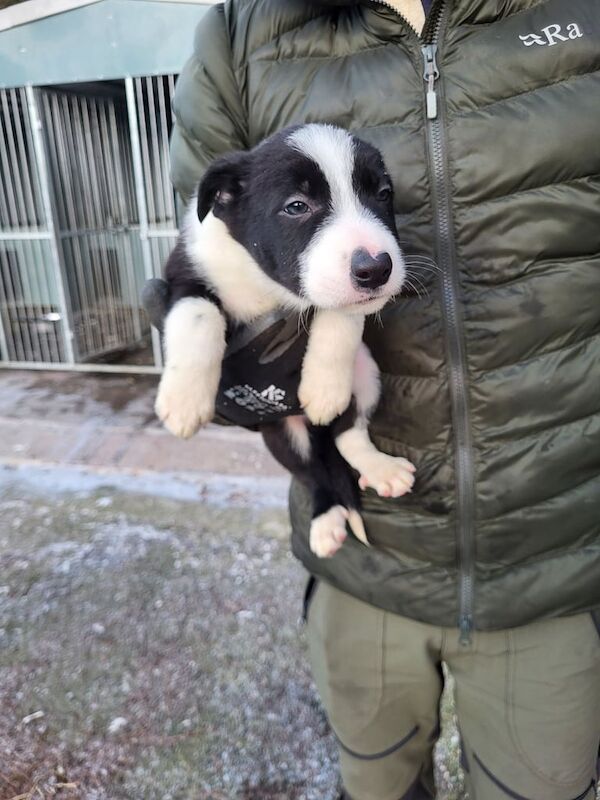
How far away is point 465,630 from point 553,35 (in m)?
1.23

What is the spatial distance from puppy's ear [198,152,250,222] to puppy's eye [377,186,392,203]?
307mm

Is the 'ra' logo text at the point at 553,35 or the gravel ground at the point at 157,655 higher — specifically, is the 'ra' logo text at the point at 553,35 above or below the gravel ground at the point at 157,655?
above

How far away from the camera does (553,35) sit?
1.33 meters

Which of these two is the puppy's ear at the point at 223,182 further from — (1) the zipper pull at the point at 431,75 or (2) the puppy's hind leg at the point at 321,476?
(2) the puppy's hind leg at the point at 321,476

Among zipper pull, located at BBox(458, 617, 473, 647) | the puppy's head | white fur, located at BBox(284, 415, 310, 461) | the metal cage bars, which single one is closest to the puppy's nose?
the puppy's head

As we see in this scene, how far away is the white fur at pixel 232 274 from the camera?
1613 mm

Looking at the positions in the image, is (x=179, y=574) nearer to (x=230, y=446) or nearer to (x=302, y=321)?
(x=230, y=446)

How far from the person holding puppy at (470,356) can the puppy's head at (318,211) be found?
0.28 feet

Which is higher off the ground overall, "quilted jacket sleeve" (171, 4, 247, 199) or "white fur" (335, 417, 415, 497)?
"quilted jacket sleeve" (171, 4, 247, 199)

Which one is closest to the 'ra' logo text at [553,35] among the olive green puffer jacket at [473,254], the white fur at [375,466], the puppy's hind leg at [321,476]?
the olive green puffer jacket at [473,254]

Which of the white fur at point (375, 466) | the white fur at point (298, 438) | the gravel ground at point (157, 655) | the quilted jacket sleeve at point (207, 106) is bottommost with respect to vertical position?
the gravel ground at point (157, 655)

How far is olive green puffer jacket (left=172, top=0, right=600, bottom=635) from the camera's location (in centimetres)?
135

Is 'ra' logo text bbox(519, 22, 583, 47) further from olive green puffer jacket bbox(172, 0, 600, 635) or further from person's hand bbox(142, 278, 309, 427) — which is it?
person's hand bbox(142, 278, 309, 427)

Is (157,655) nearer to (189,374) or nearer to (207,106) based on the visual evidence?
(189,374)
